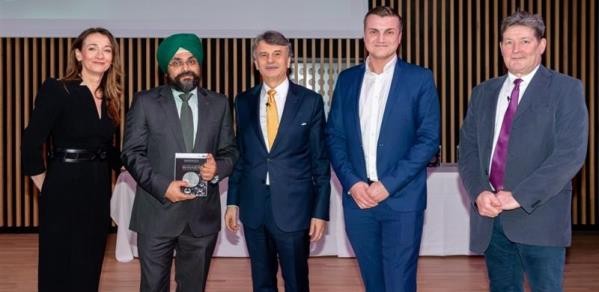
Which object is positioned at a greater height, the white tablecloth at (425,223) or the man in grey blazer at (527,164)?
the man in grey blazer at (527,164)

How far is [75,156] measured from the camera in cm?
288

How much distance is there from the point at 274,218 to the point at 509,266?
971mm

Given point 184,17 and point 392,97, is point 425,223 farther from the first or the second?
point 184,17

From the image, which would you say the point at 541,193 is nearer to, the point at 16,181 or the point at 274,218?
the point at 274,218

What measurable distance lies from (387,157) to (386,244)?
36 cm

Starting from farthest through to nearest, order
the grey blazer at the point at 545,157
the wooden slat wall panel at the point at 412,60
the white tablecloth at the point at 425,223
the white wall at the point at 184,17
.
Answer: the wooden slat wall panel at the point at 412,60 < the white wall at the point at 184,17 < the white tablecloth at the point at 425,223 < the grey blazer at the point at 545,157

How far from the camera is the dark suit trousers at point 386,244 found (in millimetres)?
2809

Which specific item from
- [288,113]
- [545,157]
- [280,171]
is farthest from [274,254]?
[545,157]

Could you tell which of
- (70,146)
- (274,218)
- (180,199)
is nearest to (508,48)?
(274,218)

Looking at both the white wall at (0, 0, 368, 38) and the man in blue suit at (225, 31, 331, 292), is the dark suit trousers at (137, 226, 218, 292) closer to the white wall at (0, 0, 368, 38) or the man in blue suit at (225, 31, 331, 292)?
the man in blue suit at (225, 31, 331, 292)

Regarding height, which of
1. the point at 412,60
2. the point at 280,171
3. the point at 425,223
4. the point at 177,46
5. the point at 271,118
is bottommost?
the point at 425,223

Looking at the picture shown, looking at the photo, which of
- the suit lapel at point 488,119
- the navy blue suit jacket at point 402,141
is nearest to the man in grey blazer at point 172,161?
the navy blue suit jacket at point 402,141

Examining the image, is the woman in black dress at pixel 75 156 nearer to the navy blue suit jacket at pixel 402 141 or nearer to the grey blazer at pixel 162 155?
the grey blazer at pixel 162 155

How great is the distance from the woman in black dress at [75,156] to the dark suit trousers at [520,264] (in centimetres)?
166
